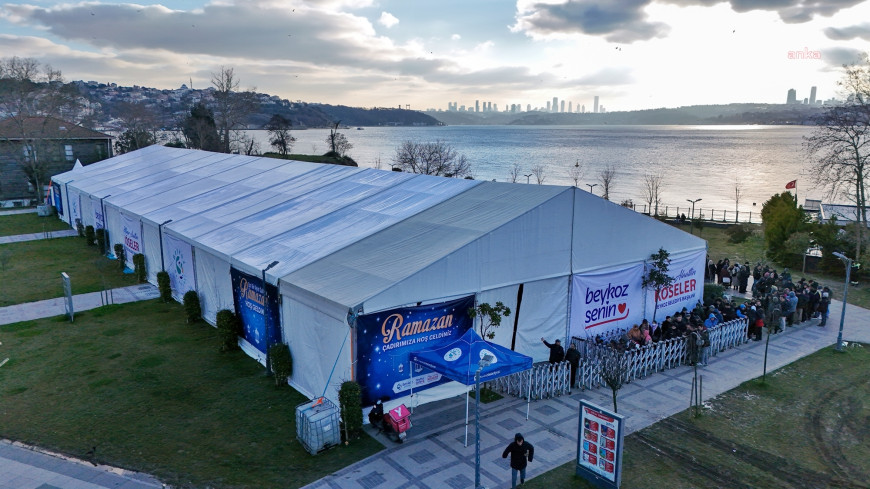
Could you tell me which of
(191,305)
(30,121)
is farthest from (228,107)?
(191,305)

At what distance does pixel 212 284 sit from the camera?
17734 millimetres

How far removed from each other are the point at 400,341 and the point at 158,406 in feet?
20.5

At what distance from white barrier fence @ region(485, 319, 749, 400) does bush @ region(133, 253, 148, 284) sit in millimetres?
17793

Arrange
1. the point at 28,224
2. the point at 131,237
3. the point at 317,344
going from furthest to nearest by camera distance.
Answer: the point at 28,224 < the point at 131,237 < the point at 317,344

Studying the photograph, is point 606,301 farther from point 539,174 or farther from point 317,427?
point 539,174

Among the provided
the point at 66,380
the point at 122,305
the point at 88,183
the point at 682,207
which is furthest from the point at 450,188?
the point at 682,207

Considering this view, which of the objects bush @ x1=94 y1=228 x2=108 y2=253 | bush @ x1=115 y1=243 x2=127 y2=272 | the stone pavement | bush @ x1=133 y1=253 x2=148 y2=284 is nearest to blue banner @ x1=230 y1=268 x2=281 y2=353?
the stone pavement

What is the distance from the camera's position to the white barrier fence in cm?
1348

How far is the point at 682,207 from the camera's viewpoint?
6962cm

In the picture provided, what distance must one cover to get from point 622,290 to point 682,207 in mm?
59706

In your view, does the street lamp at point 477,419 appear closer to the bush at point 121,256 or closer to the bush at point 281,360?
the bush at point 281,360

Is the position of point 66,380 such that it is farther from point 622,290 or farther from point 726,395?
point 726,395

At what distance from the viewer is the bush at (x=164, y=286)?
21.0 meters

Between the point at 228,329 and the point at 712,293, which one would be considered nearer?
the point at 228,329
